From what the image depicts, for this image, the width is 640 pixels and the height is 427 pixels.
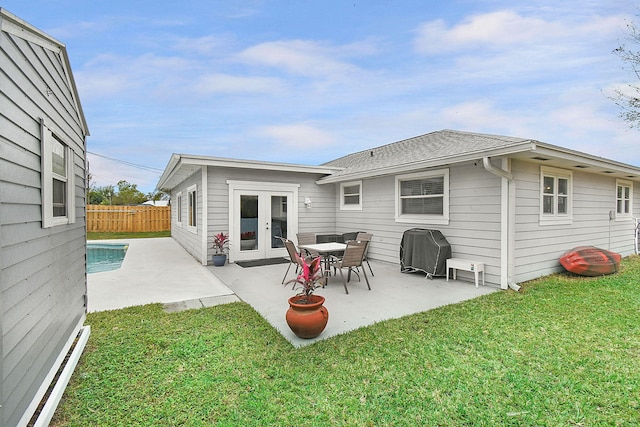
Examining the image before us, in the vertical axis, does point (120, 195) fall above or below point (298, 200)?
above

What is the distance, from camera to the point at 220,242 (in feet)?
25.8

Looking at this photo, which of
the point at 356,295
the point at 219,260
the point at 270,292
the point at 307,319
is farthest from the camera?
the point at 219,260

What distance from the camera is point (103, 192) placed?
33.1 metres

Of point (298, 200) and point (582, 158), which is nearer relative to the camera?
point (582, 158)

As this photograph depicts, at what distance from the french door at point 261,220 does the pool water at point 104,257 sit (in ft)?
10.3

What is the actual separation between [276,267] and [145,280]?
280 centimetres

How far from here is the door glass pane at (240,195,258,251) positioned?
841cm

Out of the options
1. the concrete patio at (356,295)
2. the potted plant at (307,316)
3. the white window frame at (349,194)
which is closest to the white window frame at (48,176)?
the potted plant at (307,316)

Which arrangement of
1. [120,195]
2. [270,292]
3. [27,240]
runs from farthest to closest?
[120,195] < [270,292] < [27,240]

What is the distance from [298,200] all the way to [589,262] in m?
7.02

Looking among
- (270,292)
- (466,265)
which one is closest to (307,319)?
(270,292)

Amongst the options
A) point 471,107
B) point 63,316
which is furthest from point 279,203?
point 471,107

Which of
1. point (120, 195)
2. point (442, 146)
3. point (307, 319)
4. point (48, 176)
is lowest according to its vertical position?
point (307, 319)

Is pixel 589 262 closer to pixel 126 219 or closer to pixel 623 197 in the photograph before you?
pixel 623 197
